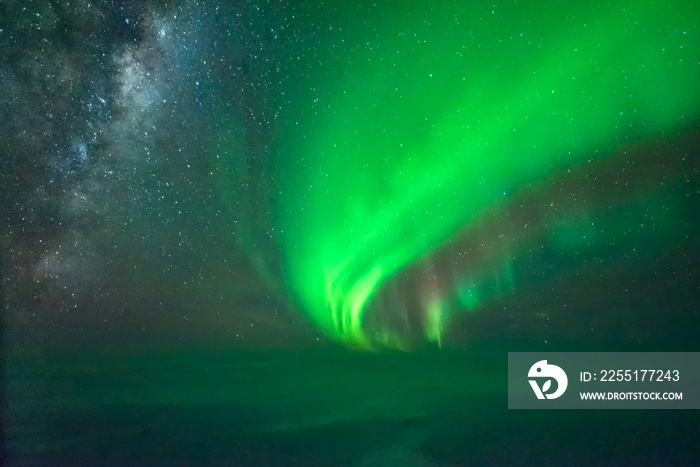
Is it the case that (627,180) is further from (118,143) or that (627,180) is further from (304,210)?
(118,143)

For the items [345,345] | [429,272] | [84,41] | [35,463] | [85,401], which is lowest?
[35,463]

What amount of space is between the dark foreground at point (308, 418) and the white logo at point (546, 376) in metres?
0.10

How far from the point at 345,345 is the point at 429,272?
1.70 ft

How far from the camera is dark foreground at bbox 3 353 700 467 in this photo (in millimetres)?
2322

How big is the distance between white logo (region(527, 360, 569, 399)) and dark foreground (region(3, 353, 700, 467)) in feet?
0.32

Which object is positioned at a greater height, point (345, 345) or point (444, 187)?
point (444, 187)

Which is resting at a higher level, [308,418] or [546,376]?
[546,376]

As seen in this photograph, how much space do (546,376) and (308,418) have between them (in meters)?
1.12

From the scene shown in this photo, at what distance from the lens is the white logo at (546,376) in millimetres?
2303

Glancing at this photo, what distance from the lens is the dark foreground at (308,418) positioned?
2.32 m

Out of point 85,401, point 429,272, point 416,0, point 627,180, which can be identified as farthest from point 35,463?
point 627,180

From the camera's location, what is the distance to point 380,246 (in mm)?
2352

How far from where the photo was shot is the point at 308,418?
7.79 feet

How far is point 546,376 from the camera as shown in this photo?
231cm
